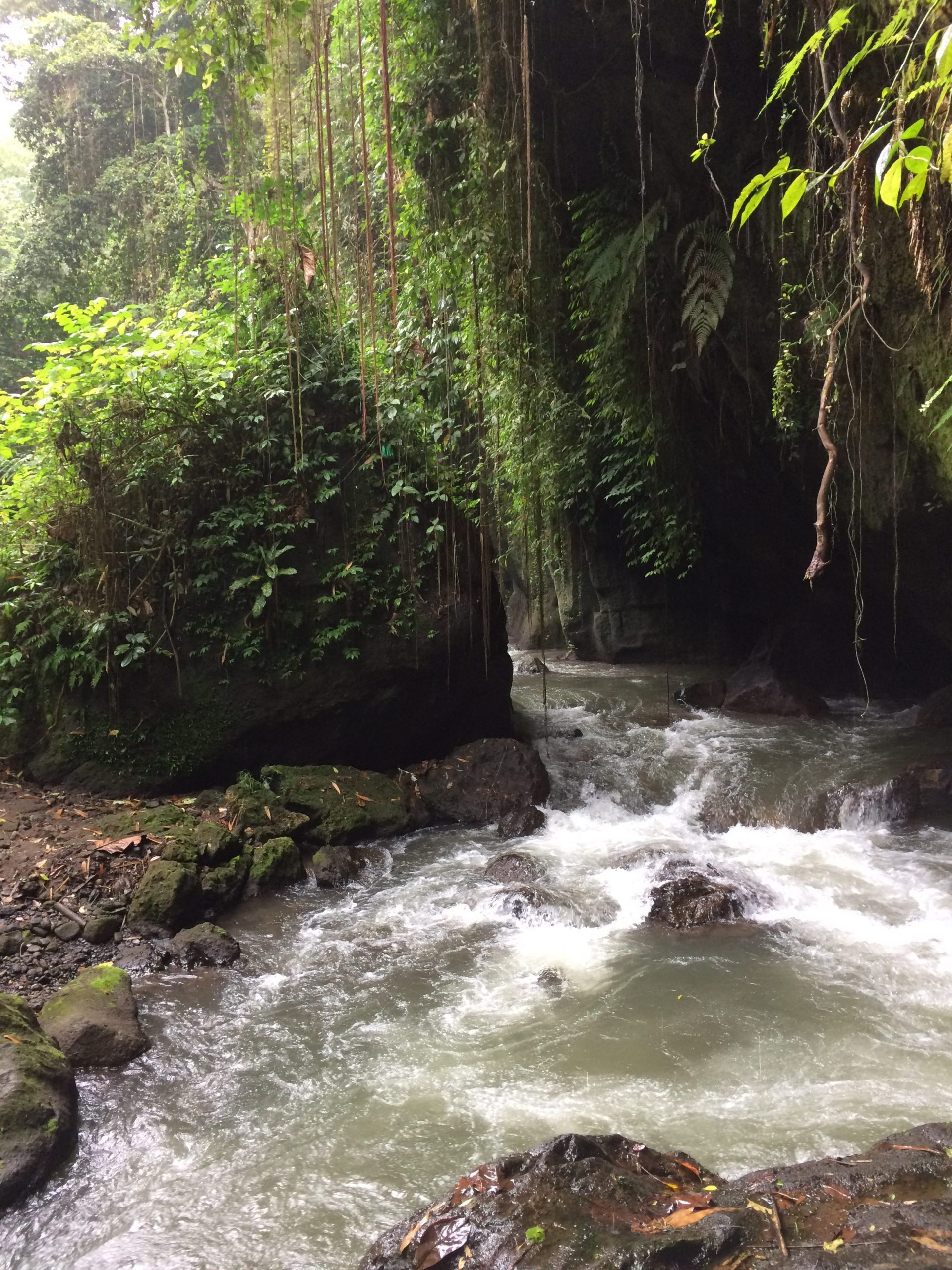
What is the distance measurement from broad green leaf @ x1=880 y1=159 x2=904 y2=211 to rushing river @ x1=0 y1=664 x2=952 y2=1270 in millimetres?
3395

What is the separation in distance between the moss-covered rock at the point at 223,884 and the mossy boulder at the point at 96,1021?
1313mm

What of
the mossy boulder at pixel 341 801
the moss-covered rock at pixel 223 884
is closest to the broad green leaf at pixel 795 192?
the moss-covered rock at pixel 223 884

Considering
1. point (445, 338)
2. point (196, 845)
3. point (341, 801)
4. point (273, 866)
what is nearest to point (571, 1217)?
point (273, 866)

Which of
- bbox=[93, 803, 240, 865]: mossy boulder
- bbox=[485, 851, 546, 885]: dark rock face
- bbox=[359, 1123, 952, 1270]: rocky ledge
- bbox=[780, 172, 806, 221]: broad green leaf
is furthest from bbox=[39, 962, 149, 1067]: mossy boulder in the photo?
bbox=[780, 172, 806, 221]: broad green leaf

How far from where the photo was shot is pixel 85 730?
7277 millimetres

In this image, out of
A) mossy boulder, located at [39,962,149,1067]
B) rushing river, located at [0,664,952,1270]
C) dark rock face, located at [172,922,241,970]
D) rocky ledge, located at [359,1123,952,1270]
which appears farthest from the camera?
dark rock face, located at [172,922,241,970]

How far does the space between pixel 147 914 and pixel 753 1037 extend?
392cm

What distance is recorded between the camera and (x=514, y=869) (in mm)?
6492

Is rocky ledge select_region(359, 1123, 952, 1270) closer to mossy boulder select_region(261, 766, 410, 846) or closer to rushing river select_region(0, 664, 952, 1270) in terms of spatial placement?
rushing river select_region(0, 664, 952, 1270)

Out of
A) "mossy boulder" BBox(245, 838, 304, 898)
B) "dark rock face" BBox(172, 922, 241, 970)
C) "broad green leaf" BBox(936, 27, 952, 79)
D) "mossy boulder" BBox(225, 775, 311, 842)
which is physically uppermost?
"broad green leaf" BBox(936, 27, 952, 79)

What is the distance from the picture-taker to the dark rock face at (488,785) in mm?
7879

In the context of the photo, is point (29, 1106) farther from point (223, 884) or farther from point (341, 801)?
point (341, 801)

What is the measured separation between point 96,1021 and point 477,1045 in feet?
6.54

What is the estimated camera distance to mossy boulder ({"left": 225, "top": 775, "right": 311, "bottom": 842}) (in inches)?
263
